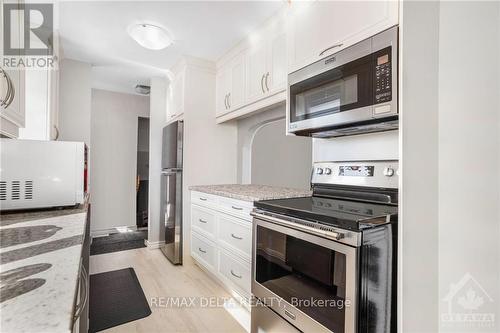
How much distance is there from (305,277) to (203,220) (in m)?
1.42

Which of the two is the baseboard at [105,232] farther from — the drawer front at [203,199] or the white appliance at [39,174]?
the white appliance at [39,174]

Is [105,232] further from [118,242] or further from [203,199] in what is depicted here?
[203,199]

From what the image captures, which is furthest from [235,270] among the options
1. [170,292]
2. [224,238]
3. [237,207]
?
[170,292]

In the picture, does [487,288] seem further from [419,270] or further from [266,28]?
[266,28]

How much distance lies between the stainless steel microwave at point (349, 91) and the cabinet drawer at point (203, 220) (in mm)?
1185

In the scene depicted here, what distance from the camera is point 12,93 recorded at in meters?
1.27

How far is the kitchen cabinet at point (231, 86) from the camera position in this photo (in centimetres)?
259

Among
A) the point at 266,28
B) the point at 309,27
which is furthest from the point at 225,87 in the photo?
the point at 309,27

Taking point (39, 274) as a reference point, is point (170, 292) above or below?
below

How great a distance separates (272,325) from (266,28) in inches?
90.8

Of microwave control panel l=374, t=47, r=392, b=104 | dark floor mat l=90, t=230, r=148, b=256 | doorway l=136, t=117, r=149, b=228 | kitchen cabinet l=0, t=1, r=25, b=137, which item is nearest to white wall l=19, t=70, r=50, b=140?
kitchen cabinet l=0, t=1, r=25, b=137

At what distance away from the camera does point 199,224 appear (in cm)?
264

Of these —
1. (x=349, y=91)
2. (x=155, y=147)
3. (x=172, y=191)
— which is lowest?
(x=172, y=191)

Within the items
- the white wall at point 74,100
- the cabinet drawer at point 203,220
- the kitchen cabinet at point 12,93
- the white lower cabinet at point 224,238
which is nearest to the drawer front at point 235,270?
the white lower cabinet at point 224,238
